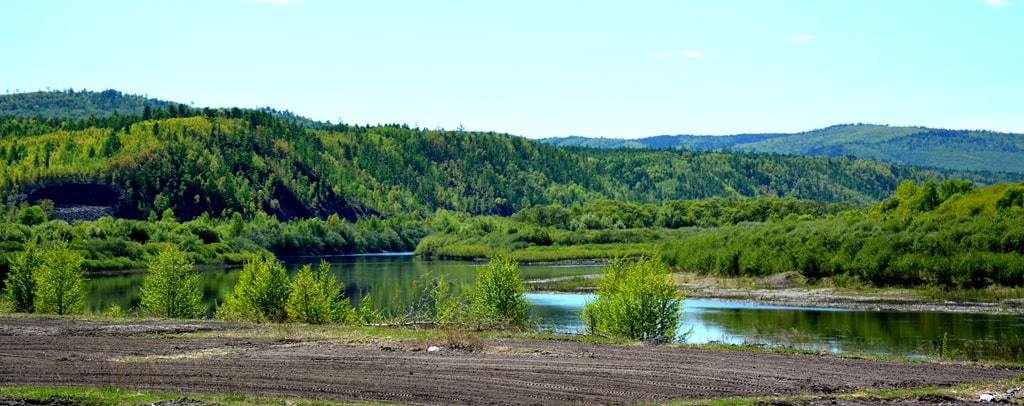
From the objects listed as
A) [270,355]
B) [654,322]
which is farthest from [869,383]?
[270,355]

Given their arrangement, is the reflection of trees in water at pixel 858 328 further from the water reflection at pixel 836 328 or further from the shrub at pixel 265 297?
the shrub at pixel 265 297

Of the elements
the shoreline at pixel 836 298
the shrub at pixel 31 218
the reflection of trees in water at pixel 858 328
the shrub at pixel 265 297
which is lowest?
the shoreline at pixel 836 298

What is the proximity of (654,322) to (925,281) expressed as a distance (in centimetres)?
4639

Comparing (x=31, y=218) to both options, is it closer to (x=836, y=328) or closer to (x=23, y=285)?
(x=23, y=285)

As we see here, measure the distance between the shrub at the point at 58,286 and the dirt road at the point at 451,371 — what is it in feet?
49.3

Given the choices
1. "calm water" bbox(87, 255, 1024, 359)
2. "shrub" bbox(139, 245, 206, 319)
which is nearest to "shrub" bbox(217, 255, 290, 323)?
"shrub" bbox(139, 245, 206, 319)

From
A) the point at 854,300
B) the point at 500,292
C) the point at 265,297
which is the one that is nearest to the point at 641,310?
the point at 500,292

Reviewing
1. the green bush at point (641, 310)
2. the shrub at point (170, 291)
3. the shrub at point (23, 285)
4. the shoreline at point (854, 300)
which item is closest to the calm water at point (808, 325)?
the shoreline at point (854, 300)

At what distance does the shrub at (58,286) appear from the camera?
46.4 meters

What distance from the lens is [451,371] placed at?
25.7 meters

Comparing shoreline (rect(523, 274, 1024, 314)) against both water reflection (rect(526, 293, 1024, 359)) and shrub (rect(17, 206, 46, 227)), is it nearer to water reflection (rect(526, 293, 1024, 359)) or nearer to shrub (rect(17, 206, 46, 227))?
water reflection (rect(526, 293, 1024, 359))

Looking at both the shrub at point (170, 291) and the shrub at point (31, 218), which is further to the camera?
the shrub at point (31, 218)

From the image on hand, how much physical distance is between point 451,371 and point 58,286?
28297mm

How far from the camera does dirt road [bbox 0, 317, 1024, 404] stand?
76.3 feet
